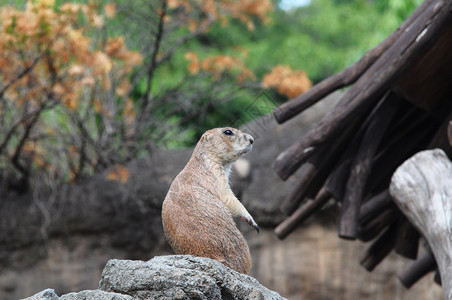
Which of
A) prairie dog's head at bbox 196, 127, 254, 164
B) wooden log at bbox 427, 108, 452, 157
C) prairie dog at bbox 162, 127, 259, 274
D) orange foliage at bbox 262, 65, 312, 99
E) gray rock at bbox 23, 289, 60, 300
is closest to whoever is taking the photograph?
gray rock at bbox 23, 289, 60, 300

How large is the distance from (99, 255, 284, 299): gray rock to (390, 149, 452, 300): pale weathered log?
7.95ft

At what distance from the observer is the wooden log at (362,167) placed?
612cm

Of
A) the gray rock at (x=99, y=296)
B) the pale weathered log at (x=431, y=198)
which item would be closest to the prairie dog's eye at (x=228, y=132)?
the gray rock at (x=99, y=296)

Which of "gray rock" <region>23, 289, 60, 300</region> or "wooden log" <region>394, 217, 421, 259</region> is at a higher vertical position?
"gray rock" <region>23, 289, 60, 300</region>

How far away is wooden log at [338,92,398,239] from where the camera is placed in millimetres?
6121

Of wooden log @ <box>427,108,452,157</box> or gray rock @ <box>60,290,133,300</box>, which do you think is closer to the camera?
gray rock @ <box>60,290,133,300</box>

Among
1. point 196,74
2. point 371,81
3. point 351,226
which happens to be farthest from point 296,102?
point 196,74

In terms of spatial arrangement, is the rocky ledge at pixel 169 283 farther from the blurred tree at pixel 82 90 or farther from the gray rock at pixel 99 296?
the blurred tree at pixel 82 90

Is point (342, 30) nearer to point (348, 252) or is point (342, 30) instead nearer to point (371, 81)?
point (348, 252)

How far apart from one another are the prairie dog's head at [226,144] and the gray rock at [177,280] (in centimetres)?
102

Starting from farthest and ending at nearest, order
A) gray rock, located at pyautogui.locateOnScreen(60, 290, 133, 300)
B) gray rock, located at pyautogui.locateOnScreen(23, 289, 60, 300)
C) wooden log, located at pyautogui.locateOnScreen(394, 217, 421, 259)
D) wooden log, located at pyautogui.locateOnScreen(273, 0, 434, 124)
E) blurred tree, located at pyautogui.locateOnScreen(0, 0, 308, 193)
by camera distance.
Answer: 1. blurred tree, located at pyautogui.locateOnScreen(0, 0, 308, 193)
2. wooden log, located at pyautogui.locateOnScreen(394, 217, 421, 259)
3. wooden log, located at pyautogui.locateOnScreen(273, 0, 434, 124)
4. gray rock, located at pyautogui.locateOnScreen(23, 289, 60, 300)
5. gray rock, located at pyautogui.locateOnScreen(60, 290, 133, 300)

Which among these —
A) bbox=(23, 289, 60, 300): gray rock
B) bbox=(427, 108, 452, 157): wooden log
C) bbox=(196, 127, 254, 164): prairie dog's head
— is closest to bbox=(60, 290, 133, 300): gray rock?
bbox=(23, 289, 60, 300): gray rock

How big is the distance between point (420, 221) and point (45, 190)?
18.7ft

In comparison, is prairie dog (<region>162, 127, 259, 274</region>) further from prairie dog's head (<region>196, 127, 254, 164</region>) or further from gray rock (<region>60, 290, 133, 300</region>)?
gray rock (<region>60, 290, 133, 300</region>)
